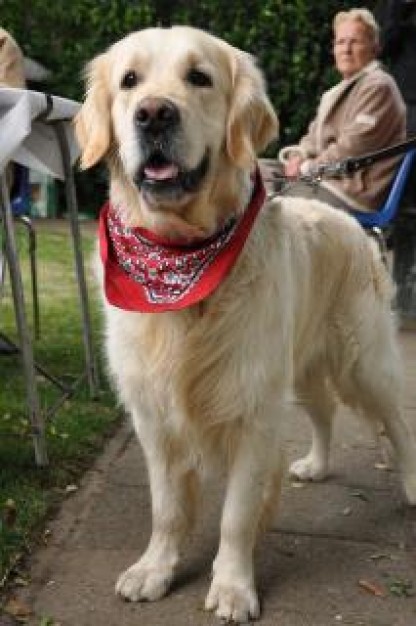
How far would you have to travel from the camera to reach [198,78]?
2.59 meters

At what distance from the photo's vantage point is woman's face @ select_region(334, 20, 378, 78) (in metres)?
5.73

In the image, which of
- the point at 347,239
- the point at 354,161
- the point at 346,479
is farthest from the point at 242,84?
the point at 354,161

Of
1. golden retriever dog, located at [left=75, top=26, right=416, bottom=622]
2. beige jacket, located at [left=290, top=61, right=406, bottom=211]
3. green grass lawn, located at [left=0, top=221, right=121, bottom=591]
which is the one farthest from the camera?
beige jacket, located at [left=290, top=61, right=406, bottom=211]

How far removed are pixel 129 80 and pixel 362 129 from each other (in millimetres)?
3178

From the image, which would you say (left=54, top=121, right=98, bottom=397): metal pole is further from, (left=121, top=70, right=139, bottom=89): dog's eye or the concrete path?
(left=121, top=70, right=139, bottom=89): dog's eye

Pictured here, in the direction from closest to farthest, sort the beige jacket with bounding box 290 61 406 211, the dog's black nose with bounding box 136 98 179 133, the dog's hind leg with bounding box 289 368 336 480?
the dog's black nose with bounding box 136 98 179 133 < the dog's hind leg with bounding box 289 368 336 480 < the beige jacket with bounding box 290 61 406 211

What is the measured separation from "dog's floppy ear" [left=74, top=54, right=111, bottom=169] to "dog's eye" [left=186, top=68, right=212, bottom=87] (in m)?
0.27

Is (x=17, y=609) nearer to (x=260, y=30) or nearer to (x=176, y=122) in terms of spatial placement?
(x=176, y=122)

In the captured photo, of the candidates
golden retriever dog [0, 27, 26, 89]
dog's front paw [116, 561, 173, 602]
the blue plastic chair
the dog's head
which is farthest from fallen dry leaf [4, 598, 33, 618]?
the blue plastic chair

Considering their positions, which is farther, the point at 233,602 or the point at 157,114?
the point at 233,602

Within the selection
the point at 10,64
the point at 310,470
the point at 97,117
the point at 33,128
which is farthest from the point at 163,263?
the point at 10,64

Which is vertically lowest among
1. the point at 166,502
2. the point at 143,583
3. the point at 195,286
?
the point at 143,583

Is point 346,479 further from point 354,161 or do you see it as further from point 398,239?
point 398,239

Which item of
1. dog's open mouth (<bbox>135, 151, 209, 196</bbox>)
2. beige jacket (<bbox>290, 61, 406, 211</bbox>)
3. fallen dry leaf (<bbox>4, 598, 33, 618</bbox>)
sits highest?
dog's open mouth (<bbox>135, 151, 209, 196</bbox>)
